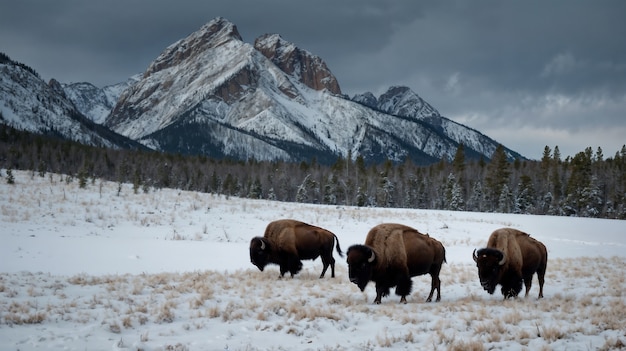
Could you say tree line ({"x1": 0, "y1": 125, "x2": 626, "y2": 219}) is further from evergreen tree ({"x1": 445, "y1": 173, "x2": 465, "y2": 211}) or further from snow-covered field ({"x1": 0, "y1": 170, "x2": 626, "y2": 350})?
snow-covered field ({"x1": 0, "y1": 170, "x2": 626, "y2": 350})

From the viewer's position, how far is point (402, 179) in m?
102

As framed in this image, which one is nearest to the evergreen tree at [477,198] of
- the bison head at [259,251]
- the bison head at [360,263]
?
the bison head at [259,251]

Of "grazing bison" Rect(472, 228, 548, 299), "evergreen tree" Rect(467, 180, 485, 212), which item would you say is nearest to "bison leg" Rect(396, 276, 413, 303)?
"grazing bison" Rect(472, 228, 548, 299)

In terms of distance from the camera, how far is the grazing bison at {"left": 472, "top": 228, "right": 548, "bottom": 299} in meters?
8.78

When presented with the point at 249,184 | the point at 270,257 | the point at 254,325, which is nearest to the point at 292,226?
the point at 270,257

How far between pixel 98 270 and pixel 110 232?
779cm

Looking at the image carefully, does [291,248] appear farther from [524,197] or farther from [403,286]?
[524,197]

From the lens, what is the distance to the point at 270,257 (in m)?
12.9

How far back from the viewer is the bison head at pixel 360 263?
876 cm

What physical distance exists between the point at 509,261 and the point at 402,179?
3734 inches

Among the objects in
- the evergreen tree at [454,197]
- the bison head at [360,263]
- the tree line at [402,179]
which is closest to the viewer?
the bison head at [360,263]

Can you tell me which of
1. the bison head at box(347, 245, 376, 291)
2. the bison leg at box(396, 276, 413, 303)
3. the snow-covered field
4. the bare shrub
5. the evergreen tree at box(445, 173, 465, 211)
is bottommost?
the snow-covered field

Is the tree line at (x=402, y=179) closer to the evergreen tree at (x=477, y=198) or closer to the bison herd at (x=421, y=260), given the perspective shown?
the evergreen tree at (x=477, y=198)

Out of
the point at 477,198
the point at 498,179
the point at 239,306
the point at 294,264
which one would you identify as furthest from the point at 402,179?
the point at 239,306
